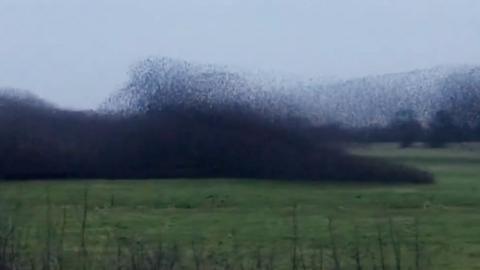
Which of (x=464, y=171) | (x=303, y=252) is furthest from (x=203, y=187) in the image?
(x=303, y=252)

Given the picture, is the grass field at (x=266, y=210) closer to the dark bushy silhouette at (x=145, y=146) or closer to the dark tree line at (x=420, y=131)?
the dark tree line at (x=420, y=131)

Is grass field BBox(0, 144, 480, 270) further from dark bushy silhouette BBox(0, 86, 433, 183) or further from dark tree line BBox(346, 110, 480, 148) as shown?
dark bushy silhouette BBox(0, 86, 433, 183)

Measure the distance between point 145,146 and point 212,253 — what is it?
470 inches

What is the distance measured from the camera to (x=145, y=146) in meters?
29.5

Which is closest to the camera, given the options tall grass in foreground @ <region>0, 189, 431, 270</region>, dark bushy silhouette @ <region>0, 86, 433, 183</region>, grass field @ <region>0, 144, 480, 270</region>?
tall grass in foreground @ <region>0, 189, 431, 270</region>

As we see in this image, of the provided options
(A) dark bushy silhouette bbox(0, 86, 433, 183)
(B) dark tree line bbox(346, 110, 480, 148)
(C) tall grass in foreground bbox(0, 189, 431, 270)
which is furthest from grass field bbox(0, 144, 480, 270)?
(A) dark bushy silhouette bbox(0, 86, 433, 183)

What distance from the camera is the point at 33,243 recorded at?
687 inches

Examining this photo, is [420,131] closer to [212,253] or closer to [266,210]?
[266,210]

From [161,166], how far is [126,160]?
719mm

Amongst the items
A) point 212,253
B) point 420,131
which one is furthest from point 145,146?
point 212,253

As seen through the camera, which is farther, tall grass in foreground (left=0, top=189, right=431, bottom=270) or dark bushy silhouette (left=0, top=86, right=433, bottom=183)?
dark bushy silhouette (left=0, top=86, right=433, bottom=183)

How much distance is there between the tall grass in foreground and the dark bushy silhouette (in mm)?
8195

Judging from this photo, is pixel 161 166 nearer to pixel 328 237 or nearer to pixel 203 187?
pixel 203 187

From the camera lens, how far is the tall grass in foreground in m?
15.8
